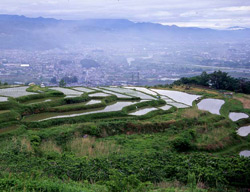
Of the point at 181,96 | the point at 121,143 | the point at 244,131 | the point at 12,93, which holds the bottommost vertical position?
the point at 244,131

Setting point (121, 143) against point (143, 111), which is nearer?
point (121, 143)

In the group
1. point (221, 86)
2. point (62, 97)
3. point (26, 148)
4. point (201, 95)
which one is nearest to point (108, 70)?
point (221, 86)

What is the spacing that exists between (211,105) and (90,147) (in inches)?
547

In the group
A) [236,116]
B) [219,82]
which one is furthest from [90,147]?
[219,82]

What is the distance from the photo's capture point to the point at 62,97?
21.1 metres

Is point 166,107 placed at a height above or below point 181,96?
below

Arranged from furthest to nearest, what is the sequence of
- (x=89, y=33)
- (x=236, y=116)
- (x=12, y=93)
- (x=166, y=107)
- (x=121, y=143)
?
(x=89, y=33)
(x=166, y=107)
(x=236, y=116)
(x=12, y=93)
(x=121, y=143)

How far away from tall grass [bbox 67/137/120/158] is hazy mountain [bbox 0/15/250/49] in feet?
275

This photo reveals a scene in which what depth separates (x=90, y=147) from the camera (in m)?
13.6

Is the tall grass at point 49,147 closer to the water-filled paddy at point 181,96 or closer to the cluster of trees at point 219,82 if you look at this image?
the water-filled paddy at point 181,96

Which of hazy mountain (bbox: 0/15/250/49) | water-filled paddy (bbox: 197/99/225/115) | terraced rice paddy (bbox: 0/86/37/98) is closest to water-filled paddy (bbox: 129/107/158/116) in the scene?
water-filled paddy (bbox: 197/99/225/115)

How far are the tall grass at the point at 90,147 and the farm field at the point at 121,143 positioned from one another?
0.05 m

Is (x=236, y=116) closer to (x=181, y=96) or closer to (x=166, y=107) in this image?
(x=166, y=107)

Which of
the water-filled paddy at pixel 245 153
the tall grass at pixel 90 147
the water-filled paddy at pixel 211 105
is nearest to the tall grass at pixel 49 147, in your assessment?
the tall grass at pixel 90 147
